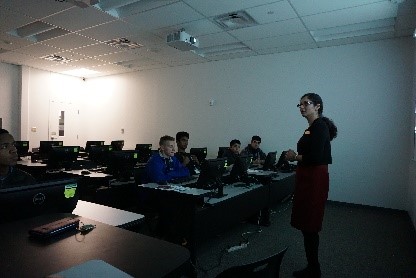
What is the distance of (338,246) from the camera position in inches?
128

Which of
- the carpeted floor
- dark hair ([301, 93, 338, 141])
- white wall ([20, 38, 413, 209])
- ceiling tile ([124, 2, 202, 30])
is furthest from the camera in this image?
white wall ([20, 38, 413, 209])

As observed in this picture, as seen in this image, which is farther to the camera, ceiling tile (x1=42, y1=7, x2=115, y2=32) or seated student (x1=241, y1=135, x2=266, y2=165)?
seated student (x1=241, y1=135, x2=266, y2=165)

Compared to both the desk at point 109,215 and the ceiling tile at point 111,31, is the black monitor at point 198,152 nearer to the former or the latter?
the ceiling tile at point 111,31

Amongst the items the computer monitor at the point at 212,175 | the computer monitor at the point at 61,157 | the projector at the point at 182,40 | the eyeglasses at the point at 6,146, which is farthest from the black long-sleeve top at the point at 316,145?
the computer monitor at the point at 61,157

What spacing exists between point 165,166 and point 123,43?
356 centimetres

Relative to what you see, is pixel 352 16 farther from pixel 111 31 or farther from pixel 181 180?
pixel 111 31

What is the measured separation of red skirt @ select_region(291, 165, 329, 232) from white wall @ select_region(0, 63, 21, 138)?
8.16m

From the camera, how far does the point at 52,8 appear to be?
161 inches

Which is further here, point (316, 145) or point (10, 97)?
point (10, 97)

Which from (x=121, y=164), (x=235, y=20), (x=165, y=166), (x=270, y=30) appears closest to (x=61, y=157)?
(x=121, y=164)

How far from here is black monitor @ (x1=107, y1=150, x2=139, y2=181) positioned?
154 inches

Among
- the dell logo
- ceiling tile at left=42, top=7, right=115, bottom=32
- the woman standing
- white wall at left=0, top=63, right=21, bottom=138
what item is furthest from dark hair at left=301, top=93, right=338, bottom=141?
white wall at left=0, top=63, right=21, bottom=138

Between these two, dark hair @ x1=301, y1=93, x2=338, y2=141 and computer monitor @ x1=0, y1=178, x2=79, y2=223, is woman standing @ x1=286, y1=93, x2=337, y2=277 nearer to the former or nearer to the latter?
dark hair @ x1=301, y1=93, x2=338, y2=141

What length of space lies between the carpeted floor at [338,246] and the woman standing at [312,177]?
58 cm
